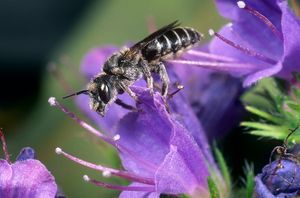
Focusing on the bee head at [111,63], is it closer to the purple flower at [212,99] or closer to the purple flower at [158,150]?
the purple flower at [158,150]

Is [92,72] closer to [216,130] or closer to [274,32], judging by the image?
[216,130]

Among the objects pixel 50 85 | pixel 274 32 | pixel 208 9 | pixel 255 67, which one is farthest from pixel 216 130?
pixel 50 85

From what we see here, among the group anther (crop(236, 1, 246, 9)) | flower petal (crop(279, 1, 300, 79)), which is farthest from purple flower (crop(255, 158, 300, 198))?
anther (crop(236, 1, 246, 9))

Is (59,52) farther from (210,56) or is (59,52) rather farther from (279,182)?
(279,182)

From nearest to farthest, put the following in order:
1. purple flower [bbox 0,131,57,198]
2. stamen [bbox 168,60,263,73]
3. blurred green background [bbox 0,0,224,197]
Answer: purple flower [bbox 0,131,57,198] < stamen [bbox 168,60,263,73] < blurred green background [bbox 0,0,224,197]

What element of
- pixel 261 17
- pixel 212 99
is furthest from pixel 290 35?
pixel 212 99

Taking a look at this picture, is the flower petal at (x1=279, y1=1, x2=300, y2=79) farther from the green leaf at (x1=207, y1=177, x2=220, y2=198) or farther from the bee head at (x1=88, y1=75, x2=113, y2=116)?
the bee head at (x1=88, y1=75, x2=113, y2=116)

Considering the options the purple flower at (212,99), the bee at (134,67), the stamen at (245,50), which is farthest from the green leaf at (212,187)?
the purple flower at (212,99)
